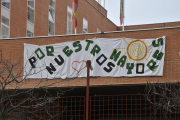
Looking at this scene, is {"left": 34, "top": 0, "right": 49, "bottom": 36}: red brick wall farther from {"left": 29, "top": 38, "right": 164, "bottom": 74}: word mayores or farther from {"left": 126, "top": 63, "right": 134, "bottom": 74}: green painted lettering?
{"left": 126, "top": 63, "right": 134, "bottom": 74}: green painted lettering

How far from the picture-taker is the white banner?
15070 millimetres

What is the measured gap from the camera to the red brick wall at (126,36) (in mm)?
14846

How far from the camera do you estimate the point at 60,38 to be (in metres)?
16.5

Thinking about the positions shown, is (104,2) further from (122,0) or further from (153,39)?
(153,39)

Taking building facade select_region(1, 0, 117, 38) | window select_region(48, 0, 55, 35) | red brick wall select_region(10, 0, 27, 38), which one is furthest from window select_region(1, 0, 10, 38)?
window select_region(48, 0, 55, 35)

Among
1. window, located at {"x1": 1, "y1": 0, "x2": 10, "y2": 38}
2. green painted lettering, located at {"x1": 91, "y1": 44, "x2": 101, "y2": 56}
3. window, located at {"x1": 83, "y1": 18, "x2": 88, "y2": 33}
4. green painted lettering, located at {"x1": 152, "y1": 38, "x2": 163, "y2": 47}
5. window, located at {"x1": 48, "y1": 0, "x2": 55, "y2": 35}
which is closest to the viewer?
green painted lettering, located at {"x1": 152, "y1": 38, "x2": 163, "y2": 47}

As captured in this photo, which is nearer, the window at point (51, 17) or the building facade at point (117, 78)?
the building facade at point (117, 78)

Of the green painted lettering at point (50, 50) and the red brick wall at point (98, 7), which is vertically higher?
the red brick wall at point (98, 7)

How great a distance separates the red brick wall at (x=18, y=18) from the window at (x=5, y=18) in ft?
0.89

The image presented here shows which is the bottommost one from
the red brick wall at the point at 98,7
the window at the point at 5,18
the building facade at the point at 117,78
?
the building facade at the point at 117,78

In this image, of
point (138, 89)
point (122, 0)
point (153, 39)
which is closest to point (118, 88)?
point (138, 89)

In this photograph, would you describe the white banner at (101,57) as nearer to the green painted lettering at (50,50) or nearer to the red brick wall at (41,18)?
the green painted lettering at (50,50)

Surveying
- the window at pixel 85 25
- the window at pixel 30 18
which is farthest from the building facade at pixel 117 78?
the window at pixel 85 25

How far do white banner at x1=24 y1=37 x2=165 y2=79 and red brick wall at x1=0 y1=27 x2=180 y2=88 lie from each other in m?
0.19
